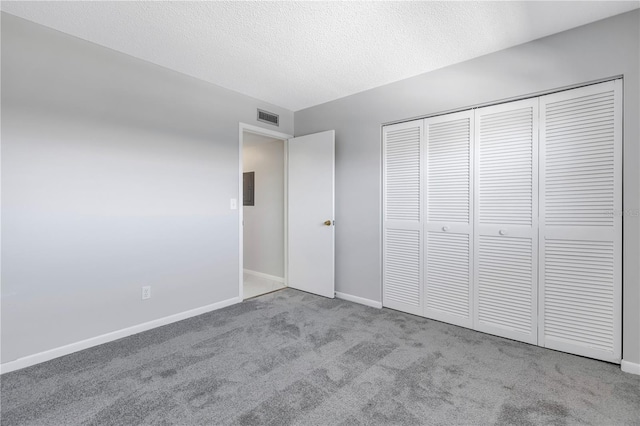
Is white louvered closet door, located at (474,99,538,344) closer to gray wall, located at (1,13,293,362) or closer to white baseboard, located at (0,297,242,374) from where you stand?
gray wall, located at (1,13,293,362)

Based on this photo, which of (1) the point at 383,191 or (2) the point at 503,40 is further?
(1) the point at 383,191

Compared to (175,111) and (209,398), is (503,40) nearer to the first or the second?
(175,111)

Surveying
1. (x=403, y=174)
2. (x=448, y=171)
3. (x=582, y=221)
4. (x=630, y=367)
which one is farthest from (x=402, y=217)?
(x=630, y=367)

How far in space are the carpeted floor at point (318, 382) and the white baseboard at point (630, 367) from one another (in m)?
0.05

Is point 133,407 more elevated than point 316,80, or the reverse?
point 316,80

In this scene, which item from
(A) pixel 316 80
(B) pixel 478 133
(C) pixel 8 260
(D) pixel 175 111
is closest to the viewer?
(C) pixel 8 260

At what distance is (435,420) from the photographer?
156 centimetres

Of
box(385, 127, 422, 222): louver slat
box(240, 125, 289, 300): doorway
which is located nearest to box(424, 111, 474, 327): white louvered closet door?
box(385, 127, 422, 222): louver slat

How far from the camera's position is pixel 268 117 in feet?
12.4

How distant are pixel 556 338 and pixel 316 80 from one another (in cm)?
311

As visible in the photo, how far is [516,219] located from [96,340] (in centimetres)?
358

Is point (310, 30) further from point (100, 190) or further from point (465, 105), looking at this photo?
point (100, 190)

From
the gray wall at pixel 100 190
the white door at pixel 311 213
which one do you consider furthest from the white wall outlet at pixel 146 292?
the white door at pixel 311 213

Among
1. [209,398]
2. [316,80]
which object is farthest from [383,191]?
[209,398]
